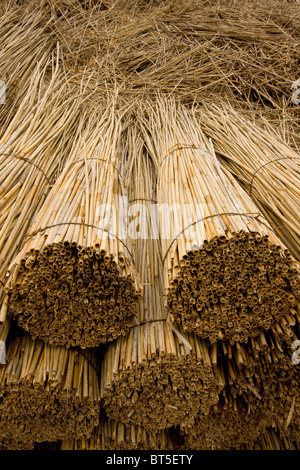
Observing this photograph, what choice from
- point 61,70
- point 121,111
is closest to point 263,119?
point 121,111

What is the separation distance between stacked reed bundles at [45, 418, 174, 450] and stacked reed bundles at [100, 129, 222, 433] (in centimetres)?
5

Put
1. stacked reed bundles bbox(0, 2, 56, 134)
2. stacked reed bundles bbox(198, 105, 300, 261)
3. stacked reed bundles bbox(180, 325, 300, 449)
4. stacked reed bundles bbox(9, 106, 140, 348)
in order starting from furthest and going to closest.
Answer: stacked reed bundles bbox(0, 2, 56, 134) < stacked reed bundles bbox(198, 105, 300, 261) < stacked reed bundles bbox(180, 325, 300, 449) < stacked reed bundles bbox(9, 106, 140, 348)

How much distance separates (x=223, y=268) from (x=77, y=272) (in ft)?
1.41

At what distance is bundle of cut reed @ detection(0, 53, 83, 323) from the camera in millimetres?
1321

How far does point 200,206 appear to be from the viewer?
1272 millimetres

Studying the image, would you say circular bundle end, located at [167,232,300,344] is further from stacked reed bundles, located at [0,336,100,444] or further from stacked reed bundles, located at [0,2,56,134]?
stacked reed bundles, located at [0,2,56,134]

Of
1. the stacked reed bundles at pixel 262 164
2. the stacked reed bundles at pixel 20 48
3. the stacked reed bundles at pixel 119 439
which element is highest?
the stacked reed bundles at pixel 20 48

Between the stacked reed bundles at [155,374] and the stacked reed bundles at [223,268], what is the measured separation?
0.08m

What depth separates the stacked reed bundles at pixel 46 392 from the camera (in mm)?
1207

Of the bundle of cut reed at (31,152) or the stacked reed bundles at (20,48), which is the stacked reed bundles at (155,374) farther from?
the stacked reed bundles at (20,48)

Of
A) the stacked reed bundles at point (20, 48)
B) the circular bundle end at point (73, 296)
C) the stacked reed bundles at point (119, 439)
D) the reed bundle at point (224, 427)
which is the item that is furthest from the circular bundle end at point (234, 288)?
the stacked reed bundles at point (20, 48)

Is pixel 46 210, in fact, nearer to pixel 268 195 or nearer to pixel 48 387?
pixel 48 387

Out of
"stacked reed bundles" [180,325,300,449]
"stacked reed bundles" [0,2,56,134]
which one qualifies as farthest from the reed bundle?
"stacked reed bundles" [0,2,56,134]

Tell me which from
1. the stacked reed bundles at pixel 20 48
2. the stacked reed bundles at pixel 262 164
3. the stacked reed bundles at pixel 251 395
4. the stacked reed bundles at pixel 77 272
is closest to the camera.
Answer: the stacked reed bundles at pixel 77 272
